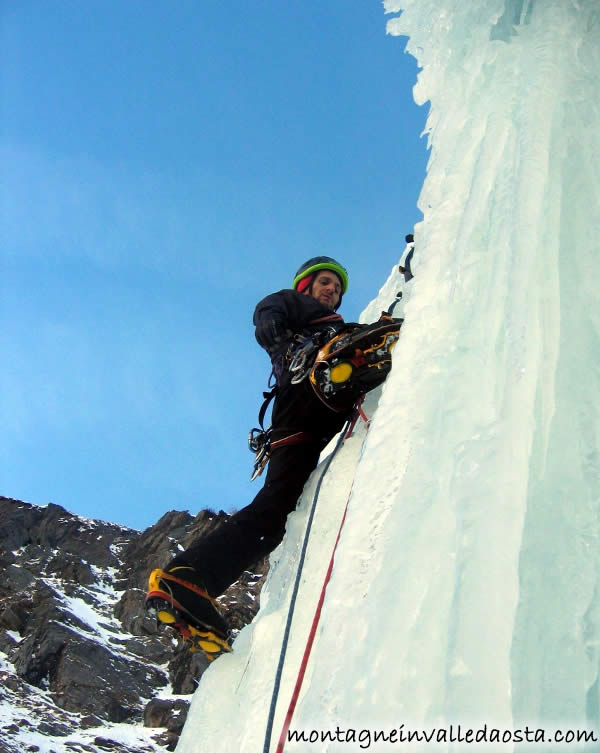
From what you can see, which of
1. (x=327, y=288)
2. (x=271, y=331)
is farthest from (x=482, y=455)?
(x=327, y=288)

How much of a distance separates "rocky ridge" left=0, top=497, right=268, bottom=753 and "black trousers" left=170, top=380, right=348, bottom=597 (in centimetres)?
1410

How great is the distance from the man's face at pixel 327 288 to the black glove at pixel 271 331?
0.65 metres

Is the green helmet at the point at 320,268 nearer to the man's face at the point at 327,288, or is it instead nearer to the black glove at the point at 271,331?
the man's face at the point at 327,288

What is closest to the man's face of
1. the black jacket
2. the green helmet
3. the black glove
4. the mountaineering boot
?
the green helmet

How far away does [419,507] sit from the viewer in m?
1.47

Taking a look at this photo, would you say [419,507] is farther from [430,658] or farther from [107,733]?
[107,733]

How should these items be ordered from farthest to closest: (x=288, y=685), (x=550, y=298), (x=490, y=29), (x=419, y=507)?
(x=490, y=29) < (x=288, y=685) < (x=550, y=298) < (x=419, y=507)

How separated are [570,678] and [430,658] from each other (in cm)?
21

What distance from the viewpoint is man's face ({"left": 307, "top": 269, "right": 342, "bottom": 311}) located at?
3648mm

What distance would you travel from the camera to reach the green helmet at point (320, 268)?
370cm

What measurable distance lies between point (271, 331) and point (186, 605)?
1.05m

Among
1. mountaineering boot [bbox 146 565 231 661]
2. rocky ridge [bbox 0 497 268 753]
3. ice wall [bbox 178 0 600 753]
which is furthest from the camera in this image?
rocky ridge [bbox 0 497 268 753]

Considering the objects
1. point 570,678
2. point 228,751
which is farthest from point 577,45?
point 228,751

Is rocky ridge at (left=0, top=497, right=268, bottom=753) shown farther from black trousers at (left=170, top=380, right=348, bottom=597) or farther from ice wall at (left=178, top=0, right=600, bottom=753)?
ice wall at (left=178, top=0, right=600, bottom=753)
